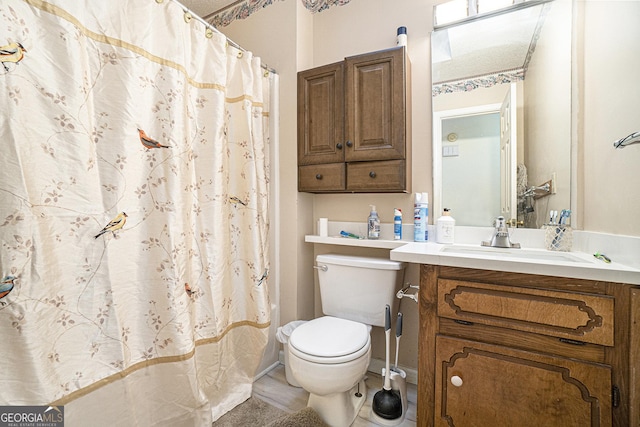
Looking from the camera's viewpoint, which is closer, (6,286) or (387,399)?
(6,286)

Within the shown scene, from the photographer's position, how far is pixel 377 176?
159 cm

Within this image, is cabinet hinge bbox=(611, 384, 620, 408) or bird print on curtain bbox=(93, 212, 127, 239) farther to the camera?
bird print on curtain bbox=(93, 212, 127, 239)

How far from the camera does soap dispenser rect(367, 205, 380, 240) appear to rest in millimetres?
1687

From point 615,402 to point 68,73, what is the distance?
202 centimetres

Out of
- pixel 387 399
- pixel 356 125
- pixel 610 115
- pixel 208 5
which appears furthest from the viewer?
pixel 208 5

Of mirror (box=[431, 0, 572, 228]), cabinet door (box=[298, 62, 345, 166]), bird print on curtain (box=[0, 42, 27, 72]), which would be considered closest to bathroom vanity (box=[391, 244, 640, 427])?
mirror (box=[431, 0, 572, 228])

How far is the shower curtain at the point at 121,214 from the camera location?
839 millimetres

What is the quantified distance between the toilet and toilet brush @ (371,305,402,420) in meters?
0.10

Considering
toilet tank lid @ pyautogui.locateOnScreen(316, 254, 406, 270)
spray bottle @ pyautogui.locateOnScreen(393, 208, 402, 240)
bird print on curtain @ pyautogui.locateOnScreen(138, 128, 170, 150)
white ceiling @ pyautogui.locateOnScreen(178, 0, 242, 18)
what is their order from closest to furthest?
1. bird print on curtain @ pyautogui.locateOnScreen(138, 128, 170, 150)
2. toilet tank lid @ pyautogui.locateOnScreen(316, 254, 406, 270)
3. spray bottle @ pyautogui.locateOnScreen(393, 208, 402, 240)
4. white ceiling @ pyautogui.locateOnScreen(178, 0, 242, 18)

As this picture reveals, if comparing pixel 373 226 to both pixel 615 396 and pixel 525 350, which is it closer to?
pixel 525 350

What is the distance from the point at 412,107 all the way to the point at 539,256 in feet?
3.33

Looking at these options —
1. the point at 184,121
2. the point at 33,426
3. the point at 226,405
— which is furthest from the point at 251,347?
the point at 184,121

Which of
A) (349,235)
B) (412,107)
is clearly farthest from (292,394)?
(412,107)

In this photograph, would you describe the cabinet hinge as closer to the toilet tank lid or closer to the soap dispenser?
the toilet tank lid
